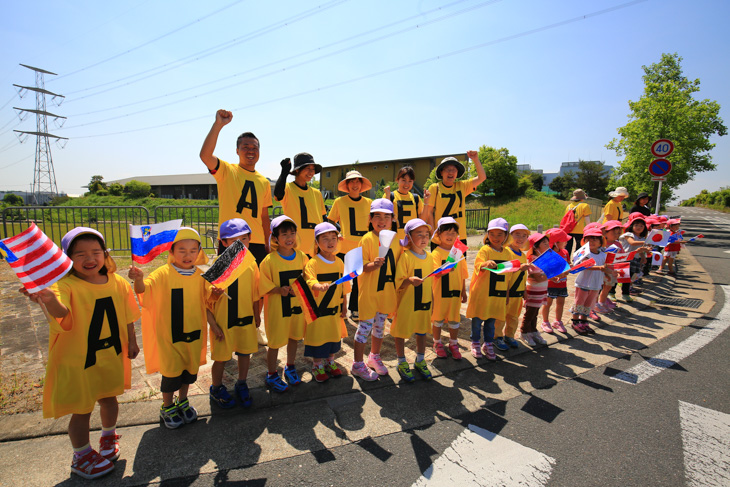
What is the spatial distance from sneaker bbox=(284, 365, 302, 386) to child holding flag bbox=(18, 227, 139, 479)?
4.45 ft

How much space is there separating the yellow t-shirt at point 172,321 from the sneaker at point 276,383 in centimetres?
74

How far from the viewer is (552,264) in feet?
12.7

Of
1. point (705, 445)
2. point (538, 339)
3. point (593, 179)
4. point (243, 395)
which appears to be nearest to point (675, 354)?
point (538, 339)

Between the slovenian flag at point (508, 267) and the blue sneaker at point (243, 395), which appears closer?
the blue sneaker at point (243, 395)

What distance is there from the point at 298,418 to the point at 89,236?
2.10 meters

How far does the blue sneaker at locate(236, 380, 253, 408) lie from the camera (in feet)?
9.77

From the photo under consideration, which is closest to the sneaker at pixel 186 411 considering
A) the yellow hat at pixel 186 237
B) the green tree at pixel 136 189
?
the yellow hat at pixel 186 237

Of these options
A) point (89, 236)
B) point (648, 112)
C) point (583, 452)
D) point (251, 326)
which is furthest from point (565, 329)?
point (648, 112)

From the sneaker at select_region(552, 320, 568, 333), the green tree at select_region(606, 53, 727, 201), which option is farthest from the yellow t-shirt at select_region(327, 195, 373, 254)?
the green tree at select_region(606, 53, 727, 201)

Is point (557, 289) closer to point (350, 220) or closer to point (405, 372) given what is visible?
point (405, 372)

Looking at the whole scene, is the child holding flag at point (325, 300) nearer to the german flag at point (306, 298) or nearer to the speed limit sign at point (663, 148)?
the german flag at point (306, 298)

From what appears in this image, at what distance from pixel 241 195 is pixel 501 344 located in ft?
12.0

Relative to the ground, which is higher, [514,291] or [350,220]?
[350,220]

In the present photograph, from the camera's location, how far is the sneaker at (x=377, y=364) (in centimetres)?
361
